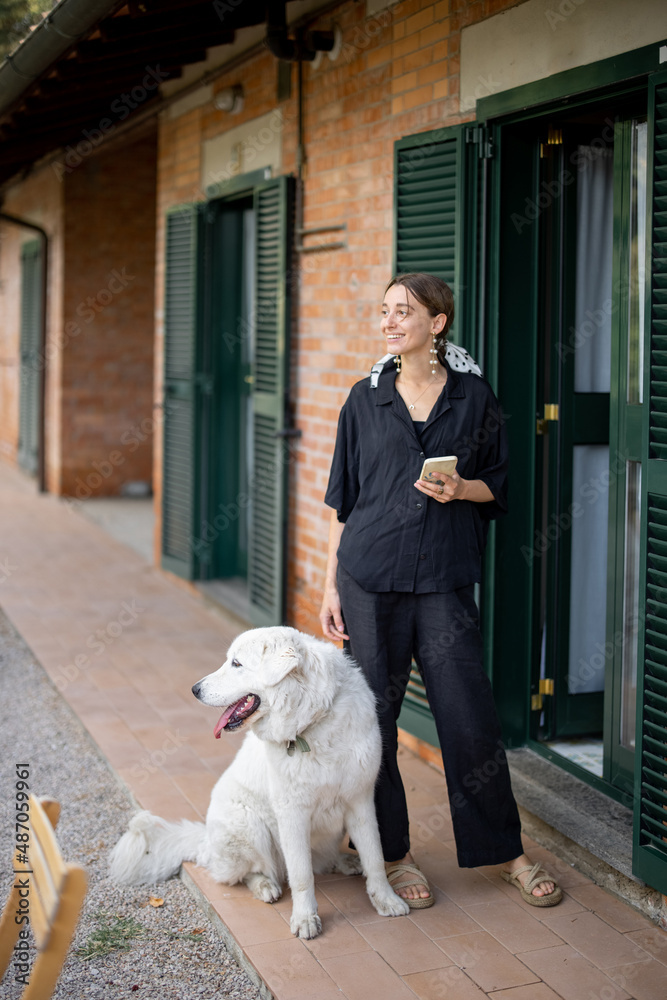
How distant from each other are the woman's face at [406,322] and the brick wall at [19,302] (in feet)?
29.8

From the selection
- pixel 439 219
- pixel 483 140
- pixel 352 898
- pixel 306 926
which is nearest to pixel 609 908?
pixel 352 898

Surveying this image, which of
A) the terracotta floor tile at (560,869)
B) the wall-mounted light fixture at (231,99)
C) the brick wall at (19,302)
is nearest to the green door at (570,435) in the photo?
the terracotta floor tile at (560,869)

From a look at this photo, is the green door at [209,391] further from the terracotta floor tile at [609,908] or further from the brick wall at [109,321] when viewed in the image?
the brick wall at [109,321]

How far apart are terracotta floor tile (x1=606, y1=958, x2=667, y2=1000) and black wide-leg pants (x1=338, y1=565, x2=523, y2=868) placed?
0.55m

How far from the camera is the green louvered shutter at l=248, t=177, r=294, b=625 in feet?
20.1

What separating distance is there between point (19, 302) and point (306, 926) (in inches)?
497

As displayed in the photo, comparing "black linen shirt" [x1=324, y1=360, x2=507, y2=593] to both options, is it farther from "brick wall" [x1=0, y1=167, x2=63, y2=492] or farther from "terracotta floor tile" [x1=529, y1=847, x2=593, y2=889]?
"brick wall" [x1=0, y1=167, x2=63, y2=492]

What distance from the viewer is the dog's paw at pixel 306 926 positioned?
3383mm

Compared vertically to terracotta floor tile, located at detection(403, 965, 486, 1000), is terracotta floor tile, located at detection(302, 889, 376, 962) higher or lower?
higher

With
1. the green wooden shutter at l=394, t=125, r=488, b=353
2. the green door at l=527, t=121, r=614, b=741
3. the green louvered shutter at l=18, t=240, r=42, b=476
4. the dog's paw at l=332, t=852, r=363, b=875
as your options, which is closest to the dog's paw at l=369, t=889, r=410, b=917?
the dog's paw at l=332, t=852, r=363, b=875

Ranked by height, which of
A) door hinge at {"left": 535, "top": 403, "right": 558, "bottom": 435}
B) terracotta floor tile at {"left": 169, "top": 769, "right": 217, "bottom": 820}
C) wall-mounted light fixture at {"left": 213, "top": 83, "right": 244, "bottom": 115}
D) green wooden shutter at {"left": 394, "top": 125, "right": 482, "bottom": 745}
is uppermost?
wall-mounted light fixture at {"left": 213, "top": 83, "right": 244, "bottom": 115}

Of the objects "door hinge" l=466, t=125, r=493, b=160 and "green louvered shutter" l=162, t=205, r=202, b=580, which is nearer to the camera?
"door hinge" l=466, t=125, r=493, b=160

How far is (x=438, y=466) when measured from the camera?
10.7 ft

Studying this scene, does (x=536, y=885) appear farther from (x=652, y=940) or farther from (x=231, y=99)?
(x=231, y=99)
